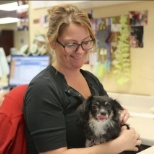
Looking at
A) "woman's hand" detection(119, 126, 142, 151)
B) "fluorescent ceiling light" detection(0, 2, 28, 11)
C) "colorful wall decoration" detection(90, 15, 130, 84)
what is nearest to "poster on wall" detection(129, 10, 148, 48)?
"colorful wall decoration" detection(90, 15, 130, 84)

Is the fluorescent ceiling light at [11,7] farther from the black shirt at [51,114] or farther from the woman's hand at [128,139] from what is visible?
the woman's hand at [128,139]

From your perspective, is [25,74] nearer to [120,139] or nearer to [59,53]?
[59,53]

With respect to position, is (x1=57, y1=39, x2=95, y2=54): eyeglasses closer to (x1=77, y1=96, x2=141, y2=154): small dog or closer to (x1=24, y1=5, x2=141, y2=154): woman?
A: (x1=24, y1=5, x2=141, y2=154): woman

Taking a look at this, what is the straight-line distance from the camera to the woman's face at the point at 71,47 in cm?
116

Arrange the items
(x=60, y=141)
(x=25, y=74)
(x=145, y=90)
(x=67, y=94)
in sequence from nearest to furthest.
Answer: (x=60, y=141) → (x=67, y=94) → (x=145, y=90) → (x=25, y=74)

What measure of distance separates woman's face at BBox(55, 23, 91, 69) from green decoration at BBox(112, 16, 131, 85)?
2.88 feet

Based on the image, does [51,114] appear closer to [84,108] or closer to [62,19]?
[84,108]

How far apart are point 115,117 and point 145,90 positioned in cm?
96

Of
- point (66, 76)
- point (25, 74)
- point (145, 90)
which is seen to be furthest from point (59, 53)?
point (25, 74)

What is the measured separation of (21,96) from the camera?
1214 millimetres

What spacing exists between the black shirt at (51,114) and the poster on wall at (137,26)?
0.96 metres

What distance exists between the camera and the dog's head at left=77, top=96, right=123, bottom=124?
3.62ft

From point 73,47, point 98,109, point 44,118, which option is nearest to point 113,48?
point 73,47

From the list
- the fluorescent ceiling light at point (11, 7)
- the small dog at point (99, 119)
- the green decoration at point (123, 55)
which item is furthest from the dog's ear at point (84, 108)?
the fluorescent ceiling light at point (11, 7)
